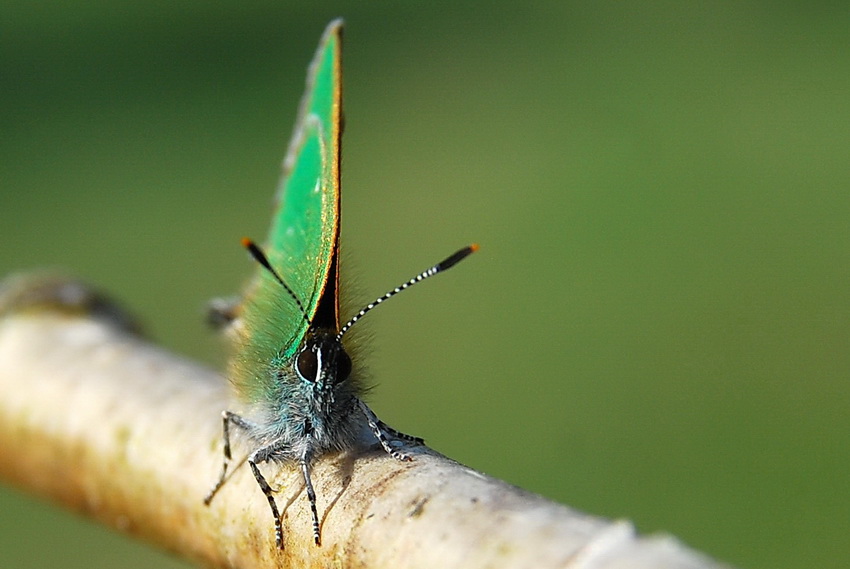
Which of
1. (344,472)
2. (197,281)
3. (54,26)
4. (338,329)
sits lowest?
(197,281)

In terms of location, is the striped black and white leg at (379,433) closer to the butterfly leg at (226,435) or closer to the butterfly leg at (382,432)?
the butterfly leg at (382,432)

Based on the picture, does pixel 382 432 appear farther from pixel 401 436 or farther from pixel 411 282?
pixel 411 282

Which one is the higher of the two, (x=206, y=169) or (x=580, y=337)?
(x=206, y=169)

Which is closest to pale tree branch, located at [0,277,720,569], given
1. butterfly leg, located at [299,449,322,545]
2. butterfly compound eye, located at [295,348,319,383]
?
butterfly leg, located at [299,449,322,545]

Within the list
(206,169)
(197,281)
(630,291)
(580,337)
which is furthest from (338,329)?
(206,169)

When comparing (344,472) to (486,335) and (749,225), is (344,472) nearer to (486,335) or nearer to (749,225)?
(486,335)

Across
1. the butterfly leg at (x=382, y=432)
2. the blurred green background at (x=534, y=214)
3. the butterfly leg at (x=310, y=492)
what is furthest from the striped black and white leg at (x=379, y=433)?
the blurred green background at (x=534, y=214)
